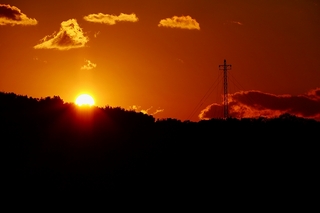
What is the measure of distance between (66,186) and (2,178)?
3.38 meters

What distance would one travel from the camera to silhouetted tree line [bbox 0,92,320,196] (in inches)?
1155

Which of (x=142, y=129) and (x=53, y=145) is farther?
(x=142, y=129)

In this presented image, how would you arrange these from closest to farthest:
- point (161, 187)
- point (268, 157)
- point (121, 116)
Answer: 1. point (161, 187)
2. point (268, 157)
3. point (121, 116)

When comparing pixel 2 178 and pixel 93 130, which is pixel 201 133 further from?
pixel 2 178

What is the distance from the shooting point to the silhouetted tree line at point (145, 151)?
2933 centimetres

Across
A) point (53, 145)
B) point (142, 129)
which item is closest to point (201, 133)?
point (142, 129)

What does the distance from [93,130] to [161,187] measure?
7.90m

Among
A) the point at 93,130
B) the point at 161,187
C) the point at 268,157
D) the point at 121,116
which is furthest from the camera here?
the point at 121,116

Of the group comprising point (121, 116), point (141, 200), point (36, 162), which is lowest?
point (141, 200)

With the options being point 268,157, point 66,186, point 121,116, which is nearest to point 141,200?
point 66,186

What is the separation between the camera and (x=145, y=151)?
111 ft

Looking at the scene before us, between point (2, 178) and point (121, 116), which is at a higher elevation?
point (121, 116)

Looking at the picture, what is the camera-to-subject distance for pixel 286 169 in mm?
30312

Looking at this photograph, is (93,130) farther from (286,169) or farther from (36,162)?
(286,169)
